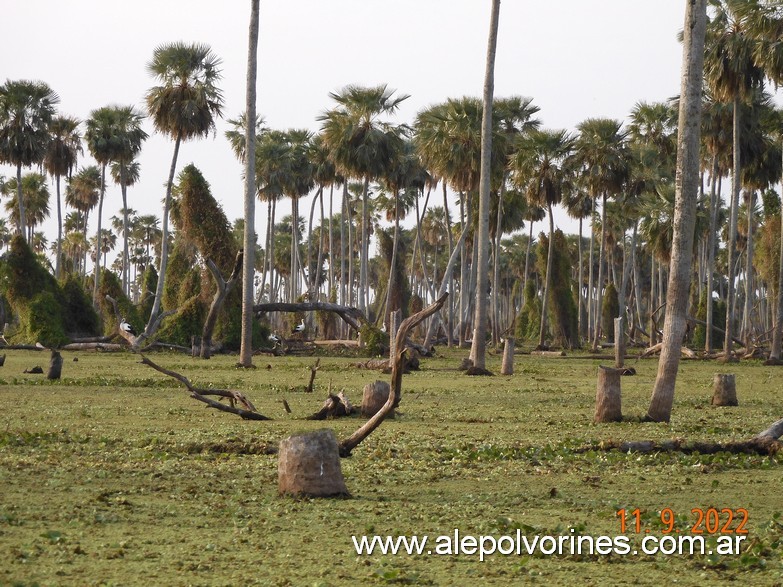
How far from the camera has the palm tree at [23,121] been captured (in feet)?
191

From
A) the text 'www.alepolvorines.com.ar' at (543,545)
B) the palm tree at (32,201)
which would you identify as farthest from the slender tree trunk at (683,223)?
the palm tree at (32,201)

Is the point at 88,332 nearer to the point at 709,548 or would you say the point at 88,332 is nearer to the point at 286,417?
the point at 286,417

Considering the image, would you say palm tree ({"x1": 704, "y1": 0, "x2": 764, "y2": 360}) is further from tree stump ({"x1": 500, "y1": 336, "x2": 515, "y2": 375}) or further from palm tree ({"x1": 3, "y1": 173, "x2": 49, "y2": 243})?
palm tree ({"x1": 3, "y1": 173, "x2": 49, "y2": 243})

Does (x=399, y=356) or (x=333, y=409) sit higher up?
(x=399, y=356)

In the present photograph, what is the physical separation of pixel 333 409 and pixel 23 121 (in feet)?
150

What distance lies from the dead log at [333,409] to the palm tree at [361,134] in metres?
36.8

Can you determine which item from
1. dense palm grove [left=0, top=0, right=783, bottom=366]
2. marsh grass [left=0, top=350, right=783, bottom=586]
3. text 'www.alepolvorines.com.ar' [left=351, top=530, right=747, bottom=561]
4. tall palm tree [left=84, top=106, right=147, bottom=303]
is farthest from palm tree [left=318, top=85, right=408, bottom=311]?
text 'www.alepolvorines.com.ar' [left=351, top=530, right=747, bottom=561]

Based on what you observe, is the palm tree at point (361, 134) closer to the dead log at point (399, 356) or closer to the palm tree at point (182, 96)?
the palm tree at point (182, 96)

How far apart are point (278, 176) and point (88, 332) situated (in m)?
20.0

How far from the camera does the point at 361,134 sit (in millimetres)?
55375

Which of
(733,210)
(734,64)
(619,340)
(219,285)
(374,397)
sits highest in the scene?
(734,64)

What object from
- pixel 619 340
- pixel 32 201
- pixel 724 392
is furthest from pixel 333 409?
pixel 32 201

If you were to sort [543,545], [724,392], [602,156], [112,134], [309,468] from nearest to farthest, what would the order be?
[543,545], [309,468], [724,392], [602,156], [112,134]

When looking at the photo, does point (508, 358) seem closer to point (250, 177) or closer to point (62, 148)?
point (250, 177)
